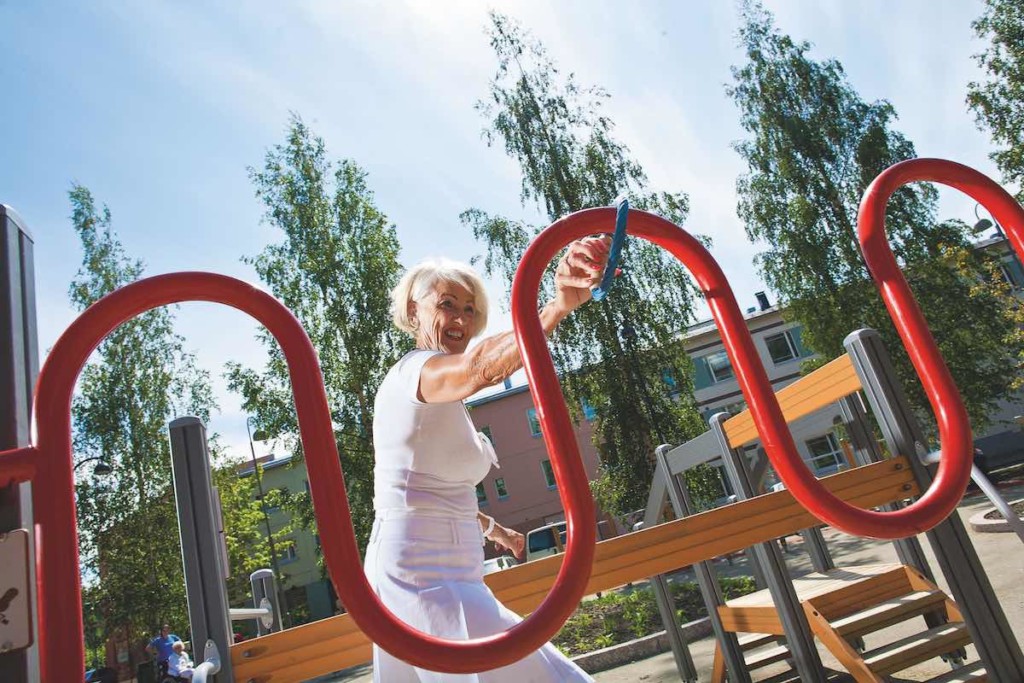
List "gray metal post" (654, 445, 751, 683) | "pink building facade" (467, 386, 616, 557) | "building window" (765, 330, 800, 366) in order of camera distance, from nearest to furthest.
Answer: "gray metal post" (654, 445, 751, 683) → "building window" (765, 330, 800, 366) → "pink building facade" (467, 386, 616, 557)

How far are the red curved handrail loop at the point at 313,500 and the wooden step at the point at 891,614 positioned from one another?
130 inches

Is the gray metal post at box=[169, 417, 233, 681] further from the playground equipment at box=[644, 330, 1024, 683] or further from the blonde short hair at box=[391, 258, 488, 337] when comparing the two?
the playground equipment at box=[644, 330, 1024, 683]

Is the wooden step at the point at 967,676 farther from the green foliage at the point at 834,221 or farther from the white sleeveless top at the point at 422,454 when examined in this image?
the green foliage at the point at 834,221

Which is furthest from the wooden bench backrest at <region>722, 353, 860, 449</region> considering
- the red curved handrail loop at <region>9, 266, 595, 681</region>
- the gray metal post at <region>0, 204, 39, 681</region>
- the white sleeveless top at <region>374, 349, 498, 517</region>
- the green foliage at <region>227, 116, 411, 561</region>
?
the green foliage at <region>227, 116, 411, 561</region>

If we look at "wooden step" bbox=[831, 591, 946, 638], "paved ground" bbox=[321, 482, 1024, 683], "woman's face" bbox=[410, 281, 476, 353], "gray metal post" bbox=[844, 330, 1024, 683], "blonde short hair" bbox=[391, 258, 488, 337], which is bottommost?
"paved ground" bbox=[321, 482, 1024, 683]

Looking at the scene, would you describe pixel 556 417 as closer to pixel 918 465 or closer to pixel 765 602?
pixel 918 465

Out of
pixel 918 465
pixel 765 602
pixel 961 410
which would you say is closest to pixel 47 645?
pixel 961 410

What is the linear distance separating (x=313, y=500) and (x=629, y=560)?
948mm

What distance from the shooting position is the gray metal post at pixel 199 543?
5.48ft

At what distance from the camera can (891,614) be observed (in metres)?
3.78

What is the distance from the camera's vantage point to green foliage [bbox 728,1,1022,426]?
18.6m

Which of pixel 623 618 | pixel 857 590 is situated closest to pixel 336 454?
pixel 857 590

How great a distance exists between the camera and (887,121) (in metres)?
19.0

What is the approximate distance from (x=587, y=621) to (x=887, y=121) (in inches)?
648
